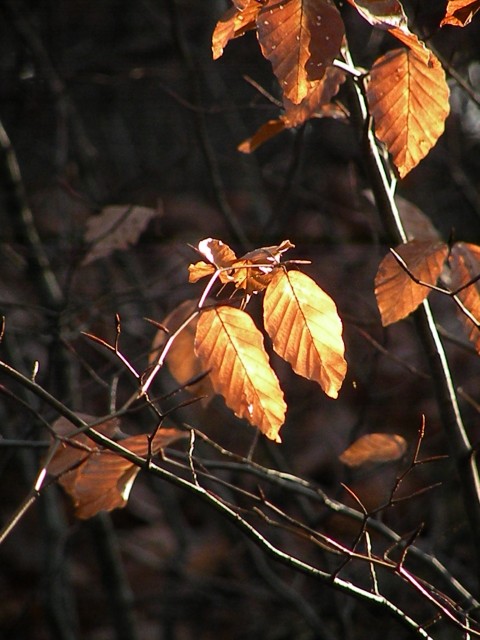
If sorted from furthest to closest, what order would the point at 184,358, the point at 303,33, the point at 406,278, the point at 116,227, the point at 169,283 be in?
the point at 169,283 → the point at 116,227 → the point at 184,358 → the point at 406,278 → the point at 303,33

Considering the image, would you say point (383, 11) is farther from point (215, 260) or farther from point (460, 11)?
point (215, 260)

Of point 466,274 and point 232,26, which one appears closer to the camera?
point 232,26

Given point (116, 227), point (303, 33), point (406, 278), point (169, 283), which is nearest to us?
point (303, 33)

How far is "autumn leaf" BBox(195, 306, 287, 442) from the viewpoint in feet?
2.57

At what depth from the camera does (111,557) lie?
200 centimetres

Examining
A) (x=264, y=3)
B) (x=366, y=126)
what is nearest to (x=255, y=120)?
(x=366, y=126)

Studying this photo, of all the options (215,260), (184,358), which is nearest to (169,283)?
(184,358)

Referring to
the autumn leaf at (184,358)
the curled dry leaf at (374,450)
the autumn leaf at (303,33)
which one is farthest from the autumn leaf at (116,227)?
the autumn leaf at (303,33)

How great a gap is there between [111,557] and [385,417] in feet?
5.78

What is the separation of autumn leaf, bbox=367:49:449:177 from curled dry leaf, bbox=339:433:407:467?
17.8 inches

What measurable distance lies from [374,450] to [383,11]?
2.06 feet

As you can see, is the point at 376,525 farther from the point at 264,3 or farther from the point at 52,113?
the point at 52,113

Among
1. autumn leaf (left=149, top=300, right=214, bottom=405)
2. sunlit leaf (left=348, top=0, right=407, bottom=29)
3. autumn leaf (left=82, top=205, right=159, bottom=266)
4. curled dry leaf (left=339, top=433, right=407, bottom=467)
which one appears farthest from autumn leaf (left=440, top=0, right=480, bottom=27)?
autumn leaf (left=82, top=205, right=159, bottom=266)

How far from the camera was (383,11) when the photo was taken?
0.78 meters
